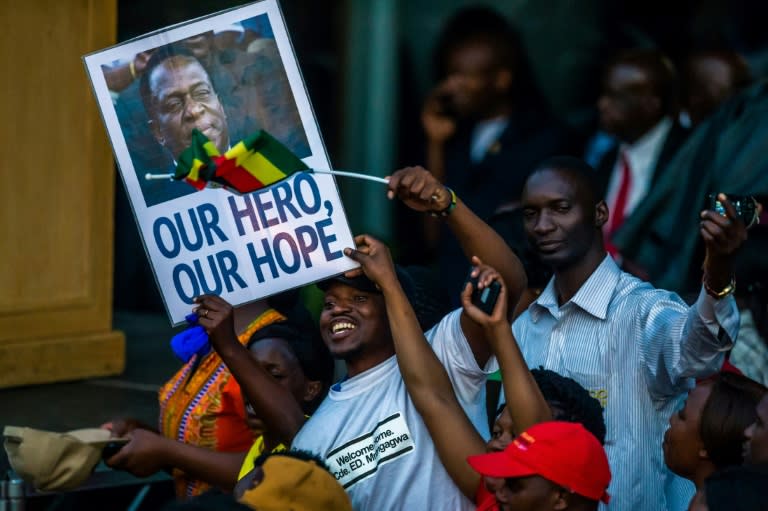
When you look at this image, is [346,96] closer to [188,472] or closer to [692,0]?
[692,0]

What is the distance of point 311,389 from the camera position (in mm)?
5180

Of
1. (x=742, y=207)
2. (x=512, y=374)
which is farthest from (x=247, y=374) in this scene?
(x=742, y=207)

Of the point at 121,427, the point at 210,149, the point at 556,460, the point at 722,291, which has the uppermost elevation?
the point at 210,149

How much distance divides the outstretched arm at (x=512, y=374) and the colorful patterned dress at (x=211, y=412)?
4.10 feet

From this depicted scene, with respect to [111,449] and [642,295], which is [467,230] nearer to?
[642,295]

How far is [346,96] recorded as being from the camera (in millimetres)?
9375

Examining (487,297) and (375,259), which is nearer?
(487,297)

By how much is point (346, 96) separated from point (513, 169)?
2.27m

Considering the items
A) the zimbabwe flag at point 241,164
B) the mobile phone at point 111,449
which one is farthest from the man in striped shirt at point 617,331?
the mobile phone at point 111,449

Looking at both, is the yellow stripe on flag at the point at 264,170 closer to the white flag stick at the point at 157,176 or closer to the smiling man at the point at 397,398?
the white flag stick at the point at 157,176

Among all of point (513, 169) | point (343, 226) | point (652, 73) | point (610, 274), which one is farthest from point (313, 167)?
point (652, 73)

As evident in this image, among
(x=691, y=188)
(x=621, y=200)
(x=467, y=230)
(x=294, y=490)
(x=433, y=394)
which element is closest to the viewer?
(x=294, y=490)

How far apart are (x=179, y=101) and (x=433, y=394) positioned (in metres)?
1.29

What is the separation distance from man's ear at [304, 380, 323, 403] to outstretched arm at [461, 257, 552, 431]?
1131mm
